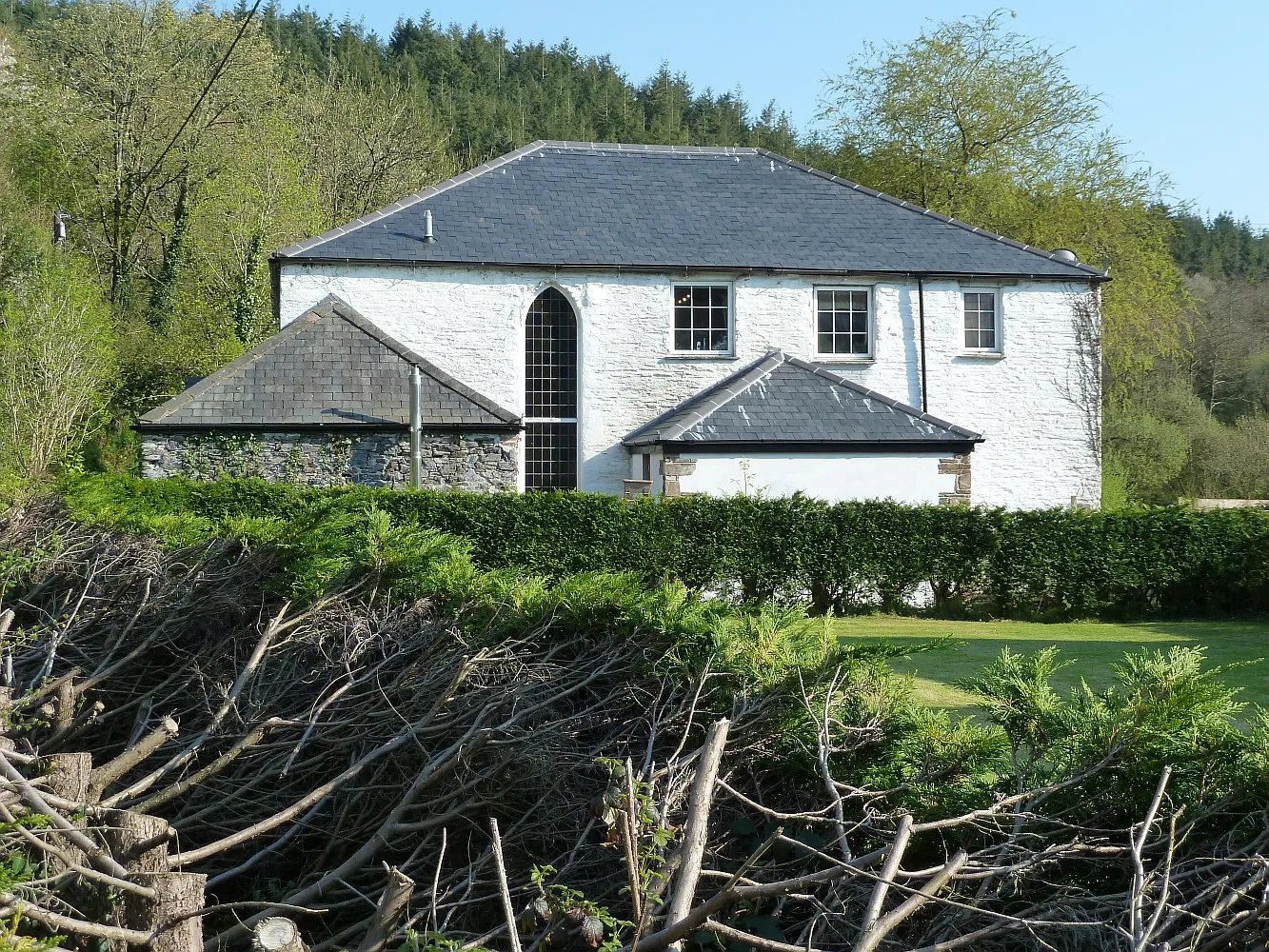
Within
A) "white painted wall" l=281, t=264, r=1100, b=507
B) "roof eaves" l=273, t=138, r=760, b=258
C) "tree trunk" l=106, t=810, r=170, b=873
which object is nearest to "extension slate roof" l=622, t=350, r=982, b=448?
"white painted wall" l=281, t=264, r=1100, b=507

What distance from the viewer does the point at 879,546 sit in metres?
15.4

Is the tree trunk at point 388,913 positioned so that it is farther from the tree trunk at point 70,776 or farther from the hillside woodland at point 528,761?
the tree trunk at point 70,776

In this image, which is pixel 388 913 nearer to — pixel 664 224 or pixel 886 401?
pixel 886 401

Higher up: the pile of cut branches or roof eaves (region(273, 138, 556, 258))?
roof eaves (region(273, 138, 556, 258))

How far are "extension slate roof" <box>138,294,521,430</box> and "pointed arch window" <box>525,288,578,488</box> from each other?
2.78 meters

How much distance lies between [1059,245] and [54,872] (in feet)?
113

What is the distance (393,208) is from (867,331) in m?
9.87

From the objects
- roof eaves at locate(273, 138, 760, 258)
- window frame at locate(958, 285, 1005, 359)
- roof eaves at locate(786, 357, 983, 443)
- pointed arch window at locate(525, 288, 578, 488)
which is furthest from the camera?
window frame at locate(958, 285, 1005, 359)

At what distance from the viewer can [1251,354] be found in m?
42.6

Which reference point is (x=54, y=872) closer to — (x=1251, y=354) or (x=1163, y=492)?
(x=1163, y=492)

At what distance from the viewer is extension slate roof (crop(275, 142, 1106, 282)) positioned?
2056 cm

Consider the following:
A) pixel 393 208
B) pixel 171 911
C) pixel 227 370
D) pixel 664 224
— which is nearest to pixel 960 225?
pixel 664 224

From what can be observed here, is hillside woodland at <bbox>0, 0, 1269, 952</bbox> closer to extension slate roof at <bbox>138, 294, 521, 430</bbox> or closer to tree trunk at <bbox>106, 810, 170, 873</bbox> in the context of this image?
tree trunk at <bbox>106, 810, 170, 873</bbox>

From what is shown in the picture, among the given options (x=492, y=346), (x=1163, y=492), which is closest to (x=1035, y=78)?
(x=1163, y=492)
